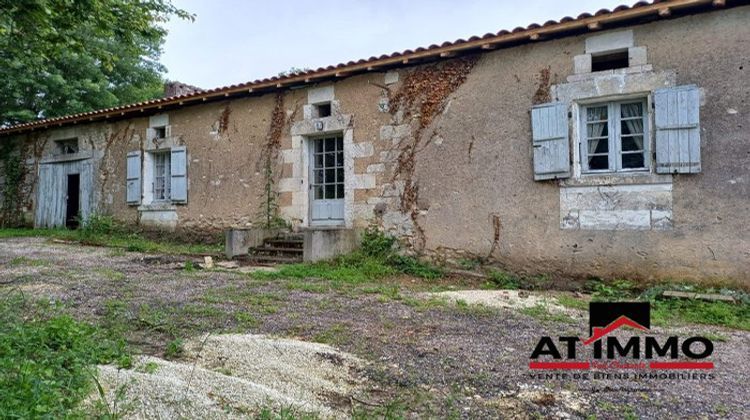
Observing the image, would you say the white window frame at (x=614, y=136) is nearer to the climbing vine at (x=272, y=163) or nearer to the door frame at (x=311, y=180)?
the door frame at (x=311, y=180)

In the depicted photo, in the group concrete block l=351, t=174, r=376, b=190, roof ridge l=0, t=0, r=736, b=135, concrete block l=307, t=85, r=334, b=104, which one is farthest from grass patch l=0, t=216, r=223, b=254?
concrete block l=307, t=85, r=334, b=104

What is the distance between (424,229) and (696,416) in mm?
4679

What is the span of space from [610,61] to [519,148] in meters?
1.56

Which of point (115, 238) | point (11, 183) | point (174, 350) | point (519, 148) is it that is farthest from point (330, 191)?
point (11, 183)

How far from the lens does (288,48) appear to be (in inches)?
981

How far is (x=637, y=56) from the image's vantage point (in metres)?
5.49

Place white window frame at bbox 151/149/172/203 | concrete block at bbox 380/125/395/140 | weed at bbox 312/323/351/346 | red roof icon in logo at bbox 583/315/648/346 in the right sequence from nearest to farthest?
weed at bbox 312/323/351/346 < red roof icon in logo at bbox 583/315/648/346 < concrete block at bbox 380/125/395/140 < white window frame at bbox 151/149/172/203

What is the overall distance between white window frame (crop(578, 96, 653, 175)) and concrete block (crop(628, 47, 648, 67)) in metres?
0.40

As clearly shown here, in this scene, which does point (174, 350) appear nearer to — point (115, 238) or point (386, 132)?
point (386, 132)

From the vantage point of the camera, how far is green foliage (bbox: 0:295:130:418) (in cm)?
192

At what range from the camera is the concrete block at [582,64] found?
5.75 m

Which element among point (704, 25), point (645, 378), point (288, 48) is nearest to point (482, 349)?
point (645, 378)

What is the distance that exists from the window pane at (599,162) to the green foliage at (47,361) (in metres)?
5.39

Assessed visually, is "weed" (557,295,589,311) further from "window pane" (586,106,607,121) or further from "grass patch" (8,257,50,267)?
"grass patch" (8,257,50,267)
